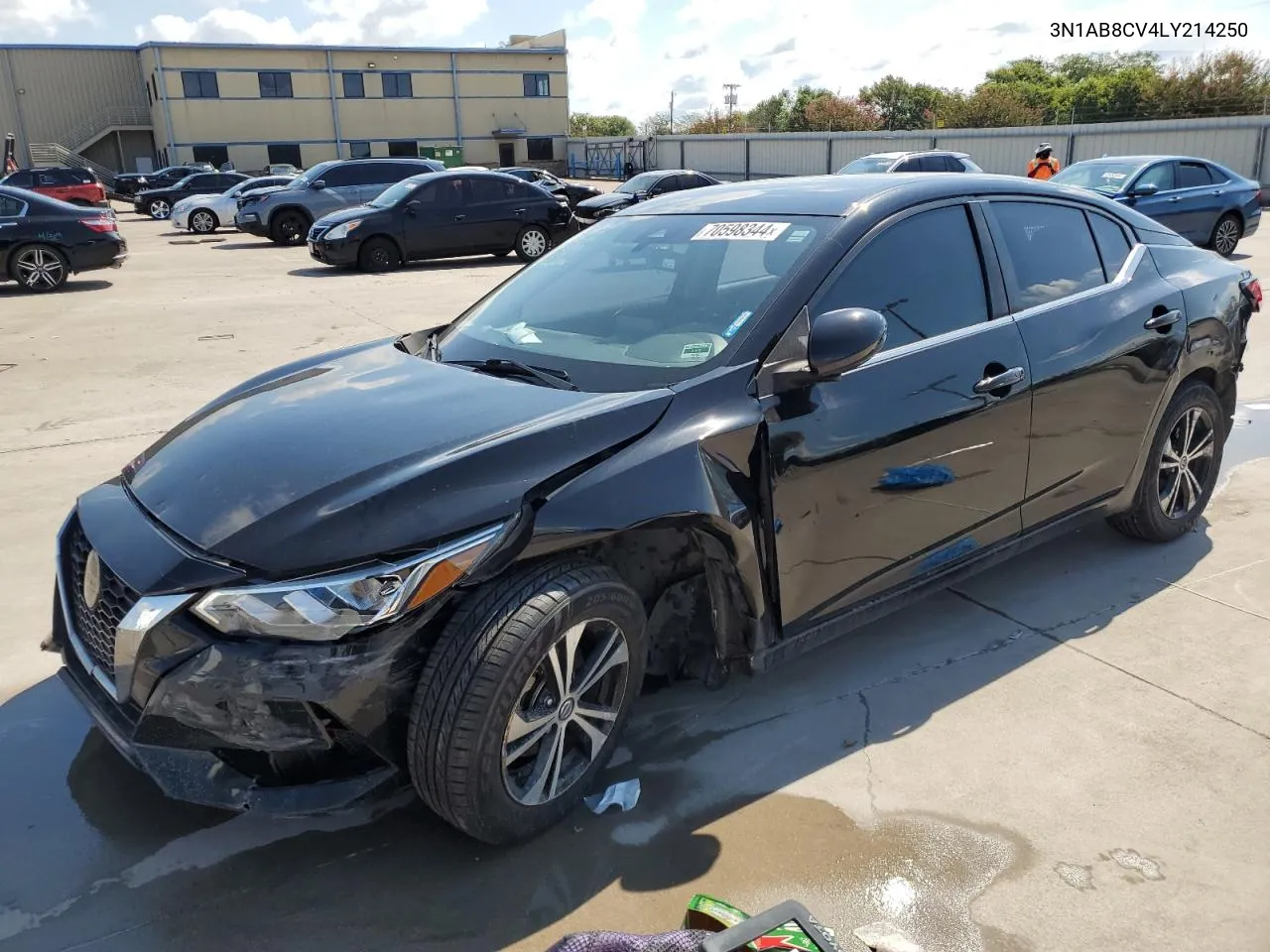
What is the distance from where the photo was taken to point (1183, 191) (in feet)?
47.7

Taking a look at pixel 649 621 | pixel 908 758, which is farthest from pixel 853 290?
pixel 908 758

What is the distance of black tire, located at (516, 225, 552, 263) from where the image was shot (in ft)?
55.9

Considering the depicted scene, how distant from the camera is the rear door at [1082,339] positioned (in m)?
3.71

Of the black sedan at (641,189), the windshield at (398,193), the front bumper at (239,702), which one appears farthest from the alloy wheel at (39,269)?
the front bumper at (239,702)

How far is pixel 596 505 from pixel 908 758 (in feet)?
4.48

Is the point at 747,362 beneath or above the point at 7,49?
beneath

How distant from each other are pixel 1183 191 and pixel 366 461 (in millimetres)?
15301

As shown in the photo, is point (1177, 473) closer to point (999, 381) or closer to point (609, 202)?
point (999, 381)

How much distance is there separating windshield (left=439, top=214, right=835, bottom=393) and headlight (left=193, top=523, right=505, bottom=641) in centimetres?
89

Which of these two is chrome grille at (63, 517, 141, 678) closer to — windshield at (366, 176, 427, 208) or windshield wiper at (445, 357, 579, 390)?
windshield wiper at (445, 357, 579, 390)

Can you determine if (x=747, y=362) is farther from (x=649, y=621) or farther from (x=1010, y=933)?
(x=1010, y=933)

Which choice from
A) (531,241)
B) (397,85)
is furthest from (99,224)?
(397,85)

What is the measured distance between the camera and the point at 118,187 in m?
41.0

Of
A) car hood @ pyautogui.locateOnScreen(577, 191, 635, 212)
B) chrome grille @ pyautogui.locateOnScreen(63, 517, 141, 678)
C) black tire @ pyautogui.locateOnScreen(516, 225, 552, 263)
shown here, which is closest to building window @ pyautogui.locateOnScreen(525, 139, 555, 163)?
car hood @ pyautogui.locateOnScreen(577, 191, 635, 212)
